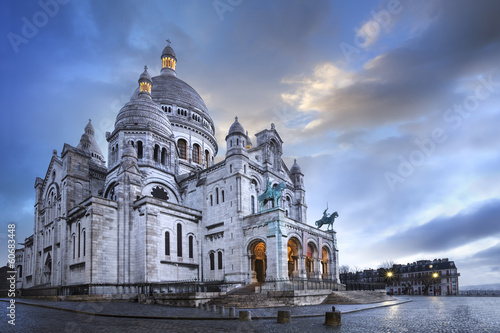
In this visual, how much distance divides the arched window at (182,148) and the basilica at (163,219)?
473cm

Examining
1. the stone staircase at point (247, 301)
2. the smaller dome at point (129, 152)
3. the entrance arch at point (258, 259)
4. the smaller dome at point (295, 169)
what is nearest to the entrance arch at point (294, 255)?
the entrance arch at point (258, 259)

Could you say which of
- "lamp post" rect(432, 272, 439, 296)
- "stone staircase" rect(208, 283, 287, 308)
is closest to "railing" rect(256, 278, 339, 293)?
"stone staircase" rect(208, 283, 287, 308)

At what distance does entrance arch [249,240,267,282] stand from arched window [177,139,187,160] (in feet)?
72.5

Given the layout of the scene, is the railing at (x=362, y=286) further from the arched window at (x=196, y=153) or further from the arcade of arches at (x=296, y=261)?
the arched window at (x=196, y=153)

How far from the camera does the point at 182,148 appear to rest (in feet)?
186

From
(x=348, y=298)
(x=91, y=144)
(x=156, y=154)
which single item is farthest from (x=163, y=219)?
(x=91, y=144)

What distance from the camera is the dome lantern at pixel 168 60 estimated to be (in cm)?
6894

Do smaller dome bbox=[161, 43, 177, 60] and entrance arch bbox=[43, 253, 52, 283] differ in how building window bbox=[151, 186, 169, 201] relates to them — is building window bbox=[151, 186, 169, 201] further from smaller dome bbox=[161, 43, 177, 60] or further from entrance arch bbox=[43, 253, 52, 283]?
smaller dome bbox=[161, 43, 177, 60]

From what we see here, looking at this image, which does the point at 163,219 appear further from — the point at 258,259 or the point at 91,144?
the point at 91,144

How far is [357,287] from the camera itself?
4334 cm

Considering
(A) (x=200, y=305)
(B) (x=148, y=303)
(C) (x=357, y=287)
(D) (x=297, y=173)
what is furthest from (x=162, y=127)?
(C) (x=357, y=287)

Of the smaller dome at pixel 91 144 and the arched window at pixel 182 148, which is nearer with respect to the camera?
the arched window at pixel 182 148

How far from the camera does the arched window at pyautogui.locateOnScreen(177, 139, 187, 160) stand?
5593 cm

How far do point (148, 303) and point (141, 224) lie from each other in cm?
908
